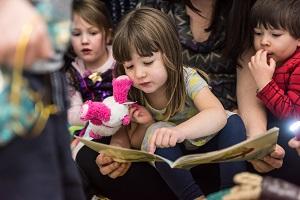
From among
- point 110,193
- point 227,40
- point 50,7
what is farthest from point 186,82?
point 50,7

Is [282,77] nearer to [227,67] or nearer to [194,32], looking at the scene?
[227,67]

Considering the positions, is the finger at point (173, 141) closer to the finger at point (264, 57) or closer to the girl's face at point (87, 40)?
the finger at point (264, 57)

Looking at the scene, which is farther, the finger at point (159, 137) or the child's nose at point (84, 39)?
the child's nose at point (84, 39)

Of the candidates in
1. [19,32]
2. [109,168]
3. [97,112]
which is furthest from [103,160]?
[19,32]

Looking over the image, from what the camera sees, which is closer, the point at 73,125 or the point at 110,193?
the point at 110,193

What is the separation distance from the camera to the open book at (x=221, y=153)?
1.09 m

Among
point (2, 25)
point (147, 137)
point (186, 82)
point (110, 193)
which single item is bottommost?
point (110, 193)

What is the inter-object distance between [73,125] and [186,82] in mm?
420

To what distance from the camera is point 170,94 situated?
1.41 m

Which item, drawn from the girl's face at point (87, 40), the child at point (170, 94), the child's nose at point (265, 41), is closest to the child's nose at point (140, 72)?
the child at point (170, 94)

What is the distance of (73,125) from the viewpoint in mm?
1674

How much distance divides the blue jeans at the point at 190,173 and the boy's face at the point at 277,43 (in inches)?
8.2

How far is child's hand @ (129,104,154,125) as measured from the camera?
1395mm

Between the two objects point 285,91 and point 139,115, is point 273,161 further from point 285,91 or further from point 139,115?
point 139,115
